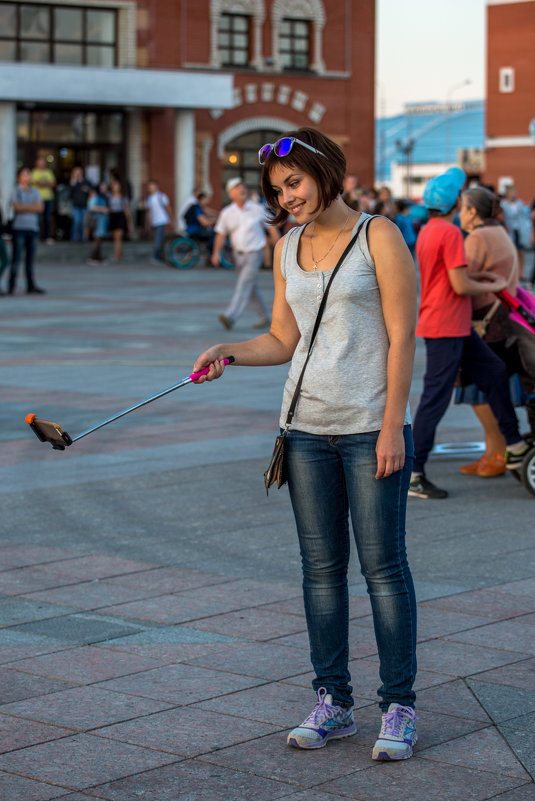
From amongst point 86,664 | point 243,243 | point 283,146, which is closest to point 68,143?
point 243,243

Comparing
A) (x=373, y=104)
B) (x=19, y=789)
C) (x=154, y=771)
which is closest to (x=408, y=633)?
(x=154, y=771)

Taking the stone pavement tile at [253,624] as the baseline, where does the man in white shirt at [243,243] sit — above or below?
above

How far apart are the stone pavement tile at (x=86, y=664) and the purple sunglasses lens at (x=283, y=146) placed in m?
1.87

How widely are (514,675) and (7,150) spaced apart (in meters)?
34.6

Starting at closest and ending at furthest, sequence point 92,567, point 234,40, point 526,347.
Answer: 1. point 92,567
2. point 526,347
3. point 234,40

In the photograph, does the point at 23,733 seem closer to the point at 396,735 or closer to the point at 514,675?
the point at 396,735

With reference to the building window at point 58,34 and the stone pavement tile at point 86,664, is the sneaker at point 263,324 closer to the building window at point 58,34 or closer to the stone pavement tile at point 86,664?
the stone pavement tile at point 86,664

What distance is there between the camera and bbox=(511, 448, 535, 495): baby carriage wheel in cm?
785

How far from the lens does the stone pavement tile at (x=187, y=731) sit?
13.3 feet

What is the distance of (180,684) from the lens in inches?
182

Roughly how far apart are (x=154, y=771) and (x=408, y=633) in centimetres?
82

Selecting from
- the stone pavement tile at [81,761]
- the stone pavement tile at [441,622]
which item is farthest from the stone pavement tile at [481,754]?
the stone pavement tile at [441,622]

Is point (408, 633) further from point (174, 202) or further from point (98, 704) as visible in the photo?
point (174, 202)

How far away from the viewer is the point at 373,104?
148 ft
